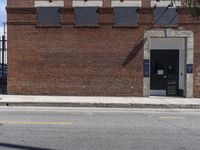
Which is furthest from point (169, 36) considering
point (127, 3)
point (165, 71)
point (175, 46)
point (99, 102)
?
point (99, 102)

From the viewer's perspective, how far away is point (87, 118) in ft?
46.6

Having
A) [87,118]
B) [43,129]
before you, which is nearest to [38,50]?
[87,118]

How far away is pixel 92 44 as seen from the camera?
71.6 feet

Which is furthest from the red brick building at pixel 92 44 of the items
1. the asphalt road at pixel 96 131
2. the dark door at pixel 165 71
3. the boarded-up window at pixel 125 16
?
the asphalt road at pixel 96 131

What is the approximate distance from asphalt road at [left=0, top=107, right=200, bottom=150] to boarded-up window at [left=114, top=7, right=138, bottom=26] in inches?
289

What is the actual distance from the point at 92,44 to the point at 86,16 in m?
1.32

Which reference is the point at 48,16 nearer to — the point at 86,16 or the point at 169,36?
the point at 86,16

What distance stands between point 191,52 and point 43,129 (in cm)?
1191

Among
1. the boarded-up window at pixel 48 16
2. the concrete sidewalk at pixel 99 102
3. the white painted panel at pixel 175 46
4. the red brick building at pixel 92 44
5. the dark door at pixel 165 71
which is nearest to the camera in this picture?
the concrete sidewalk at pixel 99 102

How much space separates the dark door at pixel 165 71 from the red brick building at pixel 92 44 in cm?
93

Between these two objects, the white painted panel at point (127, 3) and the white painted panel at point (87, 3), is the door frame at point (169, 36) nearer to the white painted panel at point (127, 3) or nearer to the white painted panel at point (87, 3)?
the white painted panel at point (127, 3)

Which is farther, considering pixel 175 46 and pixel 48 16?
pixel 175 46

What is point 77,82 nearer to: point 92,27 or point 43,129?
point 92,27

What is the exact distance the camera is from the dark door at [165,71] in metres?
22.8
